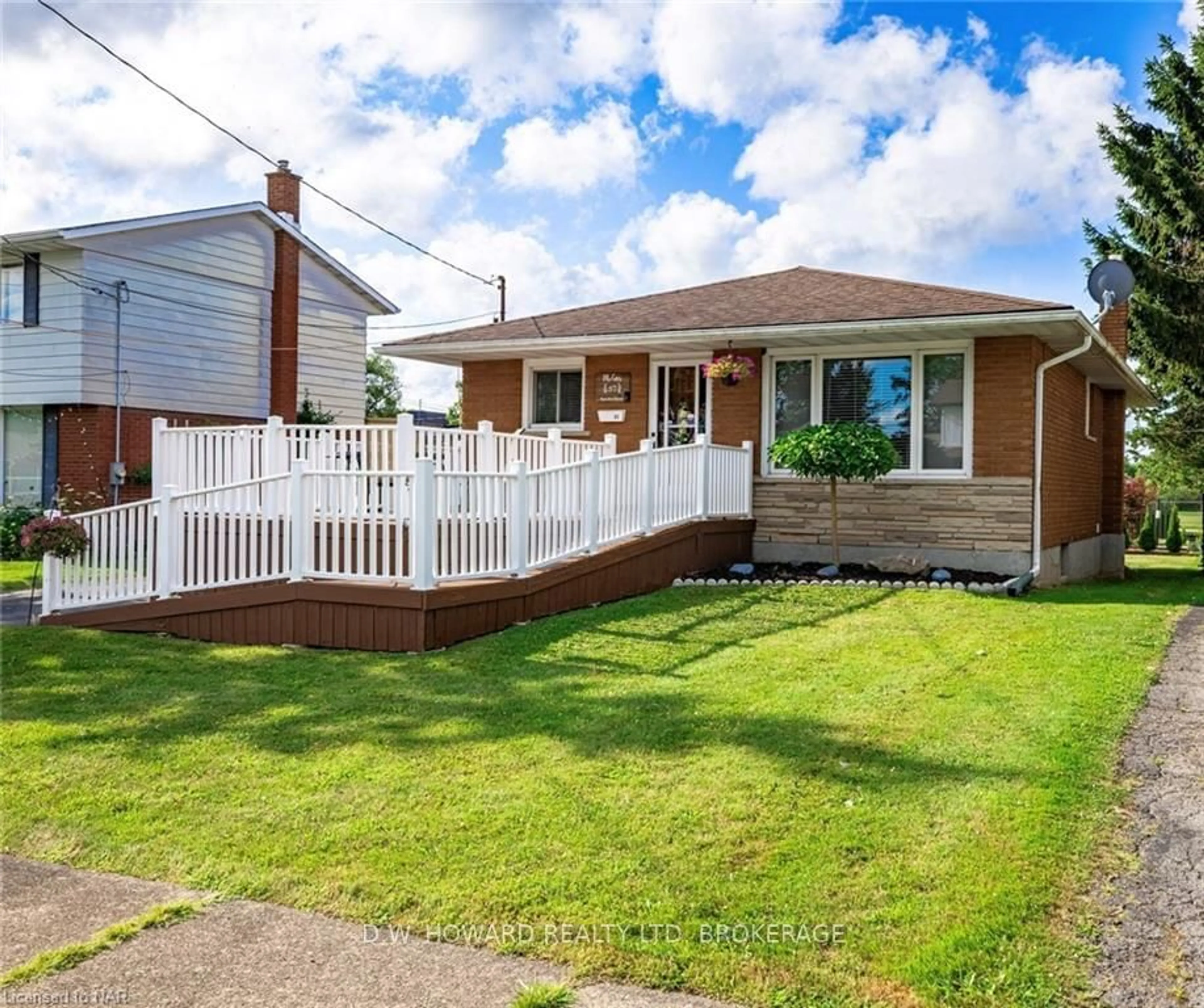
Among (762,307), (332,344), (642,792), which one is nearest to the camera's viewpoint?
(642,792)

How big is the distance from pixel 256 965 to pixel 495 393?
1218 centimetres

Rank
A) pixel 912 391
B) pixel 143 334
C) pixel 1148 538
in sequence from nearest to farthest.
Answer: pixel 912 391, pixel 143 334, pixel 1148 538

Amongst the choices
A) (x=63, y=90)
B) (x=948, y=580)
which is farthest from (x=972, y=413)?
(x=63, y=90)

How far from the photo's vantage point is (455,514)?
772 centimetres

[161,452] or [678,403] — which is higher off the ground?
[678,403]

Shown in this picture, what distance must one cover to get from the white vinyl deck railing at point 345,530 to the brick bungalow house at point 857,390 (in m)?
3.70

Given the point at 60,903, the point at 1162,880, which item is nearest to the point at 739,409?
the point at 1162,880

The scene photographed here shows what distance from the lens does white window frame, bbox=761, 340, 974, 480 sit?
11688mm

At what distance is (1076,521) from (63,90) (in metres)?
14.7

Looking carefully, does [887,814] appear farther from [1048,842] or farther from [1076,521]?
[1076,521]

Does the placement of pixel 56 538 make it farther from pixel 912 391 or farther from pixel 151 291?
pixel 151 291

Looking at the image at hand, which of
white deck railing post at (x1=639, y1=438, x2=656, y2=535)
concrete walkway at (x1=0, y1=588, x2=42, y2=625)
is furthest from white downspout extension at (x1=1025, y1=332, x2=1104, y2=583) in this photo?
concrete walkway at (x1=0, y1=588, x2=42, y2=625)

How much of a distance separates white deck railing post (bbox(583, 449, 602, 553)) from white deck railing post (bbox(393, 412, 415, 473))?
159 cm

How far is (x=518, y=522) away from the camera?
823cm
